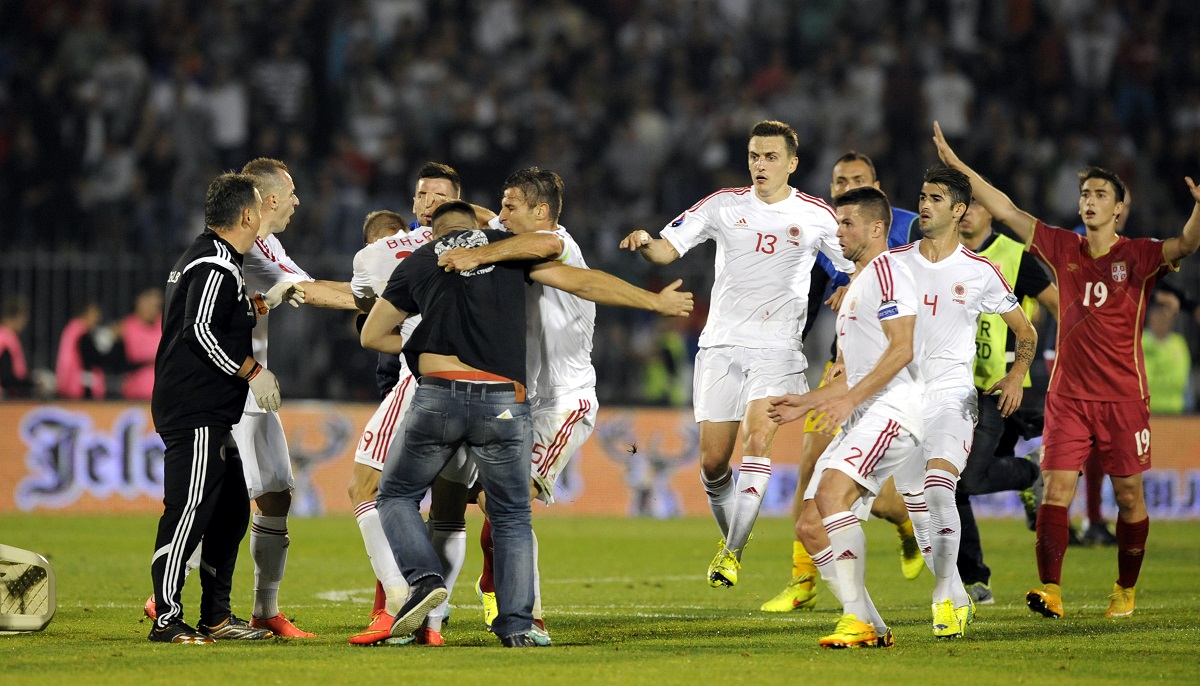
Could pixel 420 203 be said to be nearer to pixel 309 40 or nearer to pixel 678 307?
pixel 678 307

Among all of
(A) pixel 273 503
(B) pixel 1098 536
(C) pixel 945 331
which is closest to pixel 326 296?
(A) pixel 273 503

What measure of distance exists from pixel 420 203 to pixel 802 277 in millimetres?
2518

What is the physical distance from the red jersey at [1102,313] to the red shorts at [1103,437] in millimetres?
71

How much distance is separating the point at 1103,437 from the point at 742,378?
2.25 m

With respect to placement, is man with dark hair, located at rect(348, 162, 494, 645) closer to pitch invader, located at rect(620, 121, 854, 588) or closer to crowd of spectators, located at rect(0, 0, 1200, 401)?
pitch invader, located at rect(620, 121, 854, 588)

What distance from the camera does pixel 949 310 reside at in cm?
860

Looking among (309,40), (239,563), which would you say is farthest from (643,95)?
(239,563)

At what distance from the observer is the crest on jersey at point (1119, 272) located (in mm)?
9500

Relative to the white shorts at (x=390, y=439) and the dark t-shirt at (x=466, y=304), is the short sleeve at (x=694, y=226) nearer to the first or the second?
the white shorts at (x=390, y=439)

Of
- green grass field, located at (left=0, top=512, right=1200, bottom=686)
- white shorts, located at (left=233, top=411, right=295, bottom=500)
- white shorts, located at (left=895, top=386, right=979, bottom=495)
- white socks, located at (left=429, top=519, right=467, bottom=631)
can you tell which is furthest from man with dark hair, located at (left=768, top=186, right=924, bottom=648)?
white shorts, located at (left=233, top=411, right=295, bottom=500)

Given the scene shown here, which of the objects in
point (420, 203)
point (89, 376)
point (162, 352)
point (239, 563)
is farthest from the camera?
point (89, 376)

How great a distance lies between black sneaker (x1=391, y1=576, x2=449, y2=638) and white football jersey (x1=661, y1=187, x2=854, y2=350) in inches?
125

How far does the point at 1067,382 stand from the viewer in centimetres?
952

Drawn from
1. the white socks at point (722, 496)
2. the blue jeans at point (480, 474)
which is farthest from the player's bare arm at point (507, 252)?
the white socks at point (722, 496)
